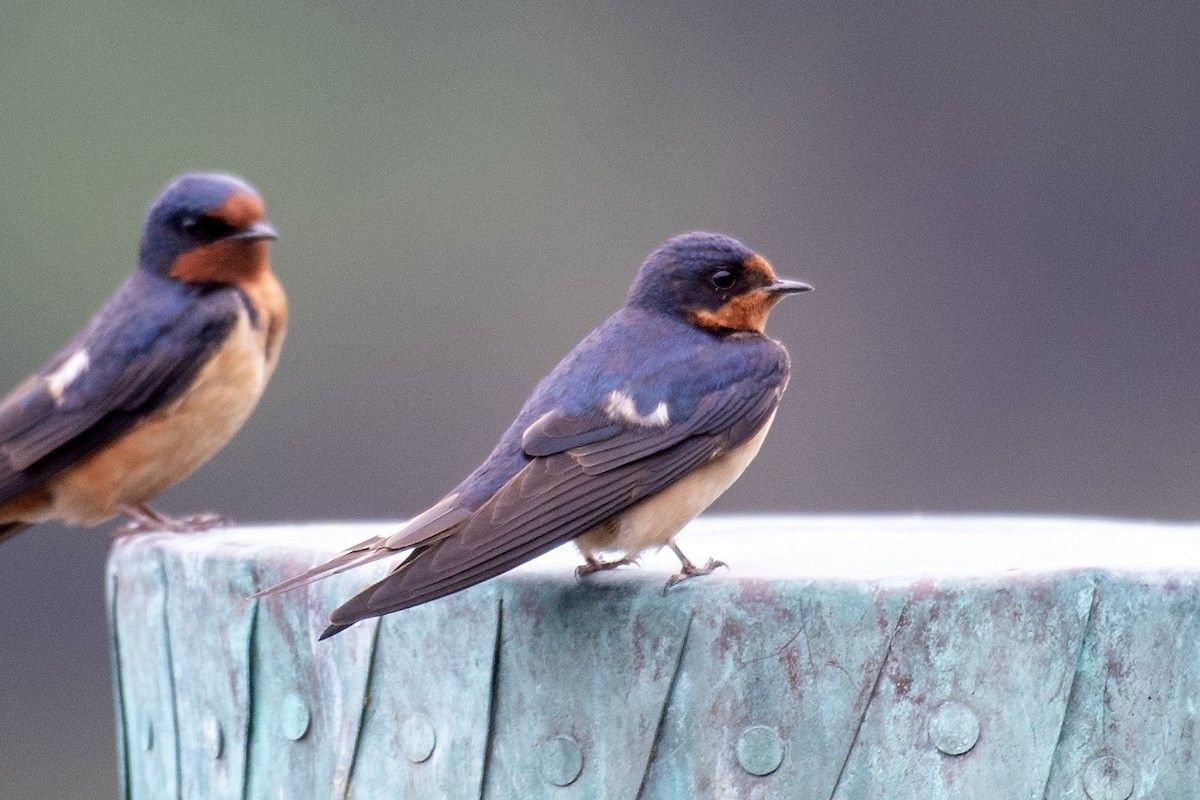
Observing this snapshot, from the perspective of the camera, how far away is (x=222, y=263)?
4.62m

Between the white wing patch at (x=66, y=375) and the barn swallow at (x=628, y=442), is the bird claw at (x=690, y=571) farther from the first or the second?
the white wing patch at (x=66, y=375)

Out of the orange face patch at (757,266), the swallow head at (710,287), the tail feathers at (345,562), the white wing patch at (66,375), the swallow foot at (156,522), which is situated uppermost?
the orange face patch at (757,266)

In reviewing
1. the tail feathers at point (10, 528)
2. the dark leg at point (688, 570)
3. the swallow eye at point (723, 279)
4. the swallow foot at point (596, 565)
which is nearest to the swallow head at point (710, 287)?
the swallow eye at point (723, 279)

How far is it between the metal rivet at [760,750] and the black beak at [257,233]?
244 cm

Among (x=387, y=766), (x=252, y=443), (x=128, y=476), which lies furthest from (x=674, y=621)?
(x=252, y=443)

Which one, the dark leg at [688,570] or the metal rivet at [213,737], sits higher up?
the dark leg at [688,570]

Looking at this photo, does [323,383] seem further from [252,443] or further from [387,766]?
[387,766]

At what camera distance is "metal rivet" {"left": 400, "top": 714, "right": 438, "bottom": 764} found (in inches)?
102

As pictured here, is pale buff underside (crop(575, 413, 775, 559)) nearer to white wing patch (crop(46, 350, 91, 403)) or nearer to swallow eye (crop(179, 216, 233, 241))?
white wing patch (crop(46, 350, 91, 403))

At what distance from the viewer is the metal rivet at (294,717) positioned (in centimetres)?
273

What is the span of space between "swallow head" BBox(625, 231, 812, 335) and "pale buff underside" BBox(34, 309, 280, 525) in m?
1.40

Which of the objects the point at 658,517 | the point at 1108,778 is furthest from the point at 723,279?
the point at 1108,778

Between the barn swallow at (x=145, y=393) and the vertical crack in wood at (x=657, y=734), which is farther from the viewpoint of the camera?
the barn swallow at (x=145, y=393)

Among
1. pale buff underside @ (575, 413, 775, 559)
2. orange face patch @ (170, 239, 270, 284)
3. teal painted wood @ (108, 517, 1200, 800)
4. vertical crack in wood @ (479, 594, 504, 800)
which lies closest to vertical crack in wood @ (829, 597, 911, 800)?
teal painted wood @ (108, 517, 1200, 800)
